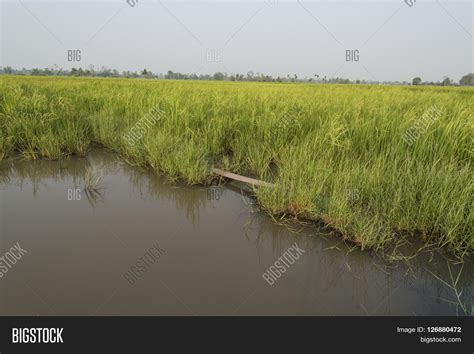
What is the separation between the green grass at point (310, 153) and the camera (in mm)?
2516

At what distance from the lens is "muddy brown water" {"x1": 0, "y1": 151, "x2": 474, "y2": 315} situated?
184 cm

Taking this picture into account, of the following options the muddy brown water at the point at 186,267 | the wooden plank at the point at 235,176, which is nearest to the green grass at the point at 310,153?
the wooden plank at the point at 235,176

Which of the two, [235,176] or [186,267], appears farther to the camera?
[235,176]

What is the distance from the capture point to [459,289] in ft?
6.61

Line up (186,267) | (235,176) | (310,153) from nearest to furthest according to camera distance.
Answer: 1. (186,267)
2. (310,153)
3. (235,176)

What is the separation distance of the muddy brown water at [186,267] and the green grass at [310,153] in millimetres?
284

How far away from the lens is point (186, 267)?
2178 mm

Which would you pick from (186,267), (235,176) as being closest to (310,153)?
(235,176)

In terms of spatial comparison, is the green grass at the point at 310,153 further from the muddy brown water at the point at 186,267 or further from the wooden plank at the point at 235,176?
the muddy brown water at the point at 186,267

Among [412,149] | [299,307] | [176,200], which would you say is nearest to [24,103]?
[176,200]

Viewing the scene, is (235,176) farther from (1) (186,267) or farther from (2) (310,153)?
(1) (186,267)

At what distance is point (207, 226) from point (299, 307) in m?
1.24

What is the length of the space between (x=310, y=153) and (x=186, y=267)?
78.3 inches

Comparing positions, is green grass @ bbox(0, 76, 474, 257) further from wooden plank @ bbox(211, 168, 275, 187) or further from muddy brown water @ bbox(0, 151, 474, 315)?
muddy brown water @ bbox(0, 151, 474, 315)
